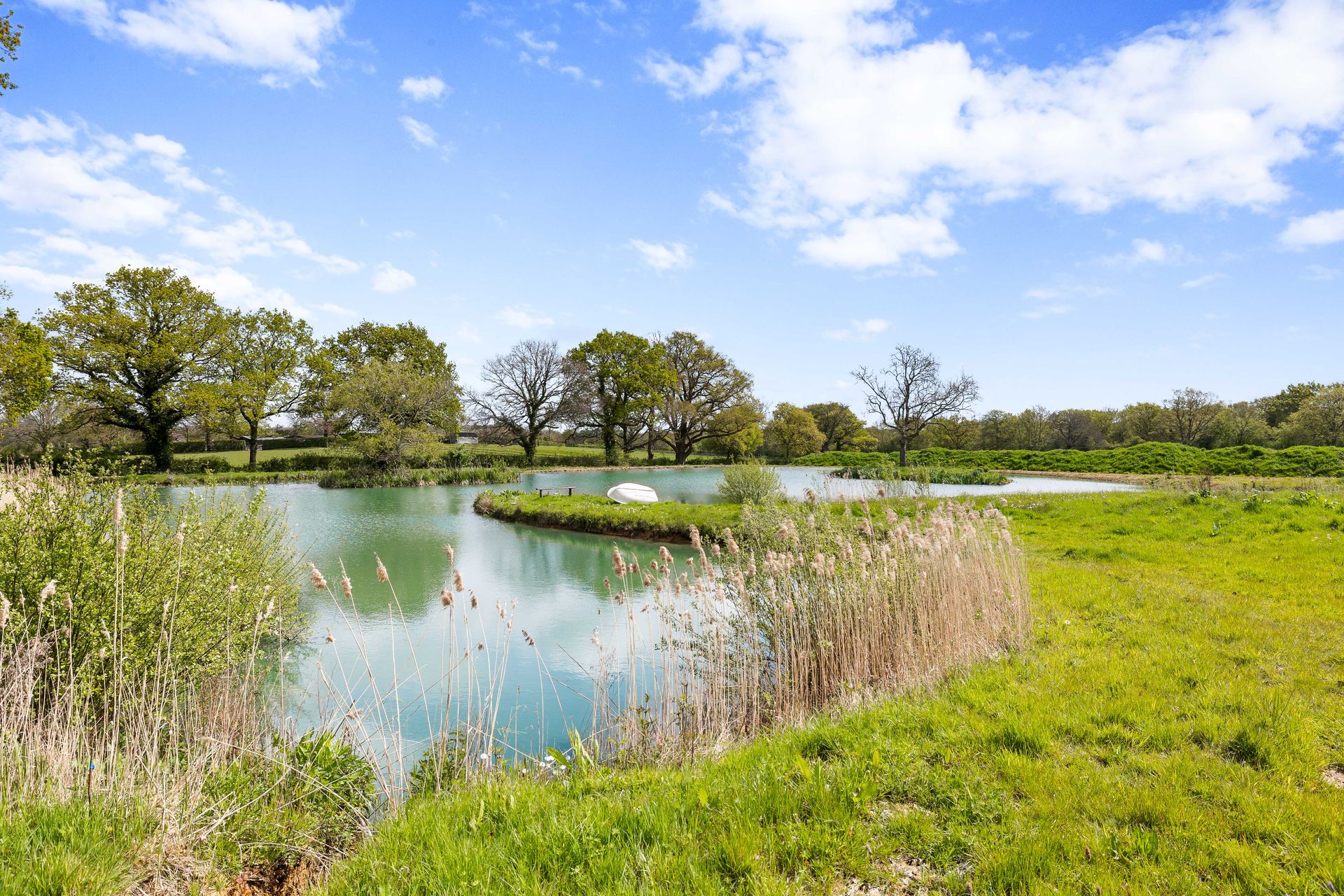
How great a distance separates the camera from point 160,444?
107ft

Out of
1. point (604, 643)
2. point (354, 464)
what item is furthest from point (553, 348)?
point (604, 643)

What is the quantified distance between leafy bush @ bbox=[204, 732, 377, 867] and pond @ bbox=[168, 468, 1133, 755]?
1.16ft

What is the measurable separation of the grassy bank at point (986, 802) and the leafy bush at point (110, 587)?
1.87m

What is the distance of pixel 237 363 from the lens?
36.4 metres

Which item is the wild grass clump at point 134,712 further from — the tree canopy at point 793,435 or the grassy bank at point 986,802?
the tree canopy at point 793,435

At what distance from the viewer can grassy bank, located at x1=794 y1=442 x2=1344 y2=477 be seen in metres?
25.4

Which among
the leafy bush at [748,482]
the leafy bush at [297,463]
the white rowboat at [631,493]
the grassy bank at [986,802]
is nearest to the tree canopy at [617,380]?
the leafy bush at [297,463]

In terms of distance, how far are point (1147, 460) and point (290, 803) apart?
40.6 m

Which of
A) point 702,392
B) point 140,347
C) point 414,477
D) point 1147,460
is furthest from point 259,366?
point 1147,460

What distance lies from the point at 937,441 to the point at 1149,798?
5526 cm

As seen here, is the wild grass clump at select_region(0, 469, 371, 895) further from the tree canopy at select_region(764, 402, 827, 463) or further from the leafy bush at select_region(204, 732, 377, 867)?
the tree canopy at select_region(764, 402, 827, 463)

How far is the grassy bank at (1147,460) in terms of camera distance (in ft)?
83.2

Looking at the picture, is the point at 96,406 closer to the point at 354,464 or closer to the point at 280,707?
the point at 354,464

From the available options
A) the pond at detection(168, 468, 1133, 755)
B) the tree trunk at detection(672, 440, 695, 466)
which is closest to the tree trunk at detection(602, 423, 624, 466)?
the tree trunk at detection(672, 440, 695, 466)
